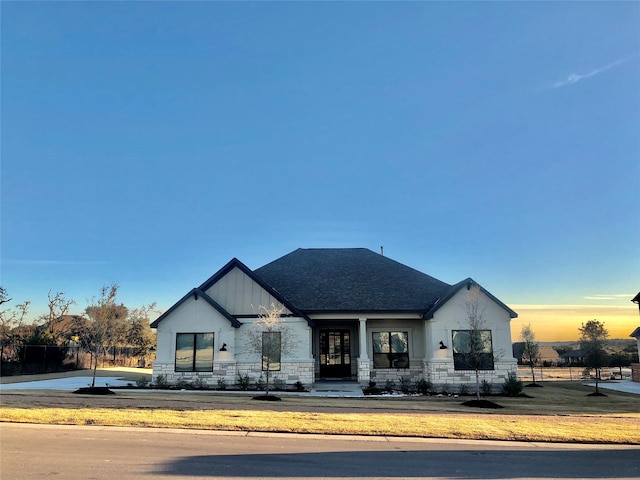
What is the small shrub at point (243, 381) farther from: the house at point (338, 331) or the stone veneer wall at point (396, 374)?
the stone veneer wall at point (396, 374)

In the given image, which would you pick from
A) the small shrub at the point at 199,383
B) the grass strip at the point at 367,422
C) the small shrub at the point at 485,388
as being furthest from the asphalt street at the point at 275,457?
the small shrub at the point at 485,388

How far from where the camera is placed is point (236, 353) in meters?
21.2

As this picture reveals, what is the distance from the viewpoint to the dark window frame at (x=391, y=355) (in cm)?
2306

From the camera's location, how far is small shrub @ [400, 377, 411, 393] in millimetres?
21030

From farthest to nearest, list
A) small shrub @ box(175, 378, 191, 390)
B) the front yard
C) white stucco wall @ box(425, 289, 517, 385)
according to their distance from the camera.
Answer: white stucco wall @ box(425, 289, 517, 385) → small shrub @ box(175, 378, 191, 390) → the front yard

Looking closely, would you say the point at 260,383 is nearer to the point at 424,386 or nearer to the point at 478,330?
the point at 424,386

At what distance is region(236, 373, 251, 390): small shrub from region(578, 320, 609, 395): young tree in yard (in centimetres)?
1668

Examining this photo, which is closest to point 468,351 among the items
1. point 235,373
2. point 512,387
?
point 512,387

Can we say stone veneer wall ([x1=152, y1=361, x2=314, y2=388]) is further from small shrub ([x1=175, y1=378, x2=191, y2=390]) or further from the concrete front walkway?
the concrete front walkway

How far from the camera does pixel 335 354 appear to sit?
2489 cm

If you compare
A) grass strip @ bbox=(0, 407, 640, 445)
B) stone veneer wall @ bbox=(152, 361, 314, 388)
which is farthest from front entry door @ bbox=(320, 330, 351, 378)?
grass strip @ bbox=(0, 407, 640, 445)

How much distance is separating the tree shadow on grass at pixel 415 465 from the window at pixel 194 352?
13.3 m

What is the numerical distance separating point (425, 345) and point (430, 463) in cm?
1498

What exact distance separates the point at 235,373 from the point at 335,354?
618 cm
